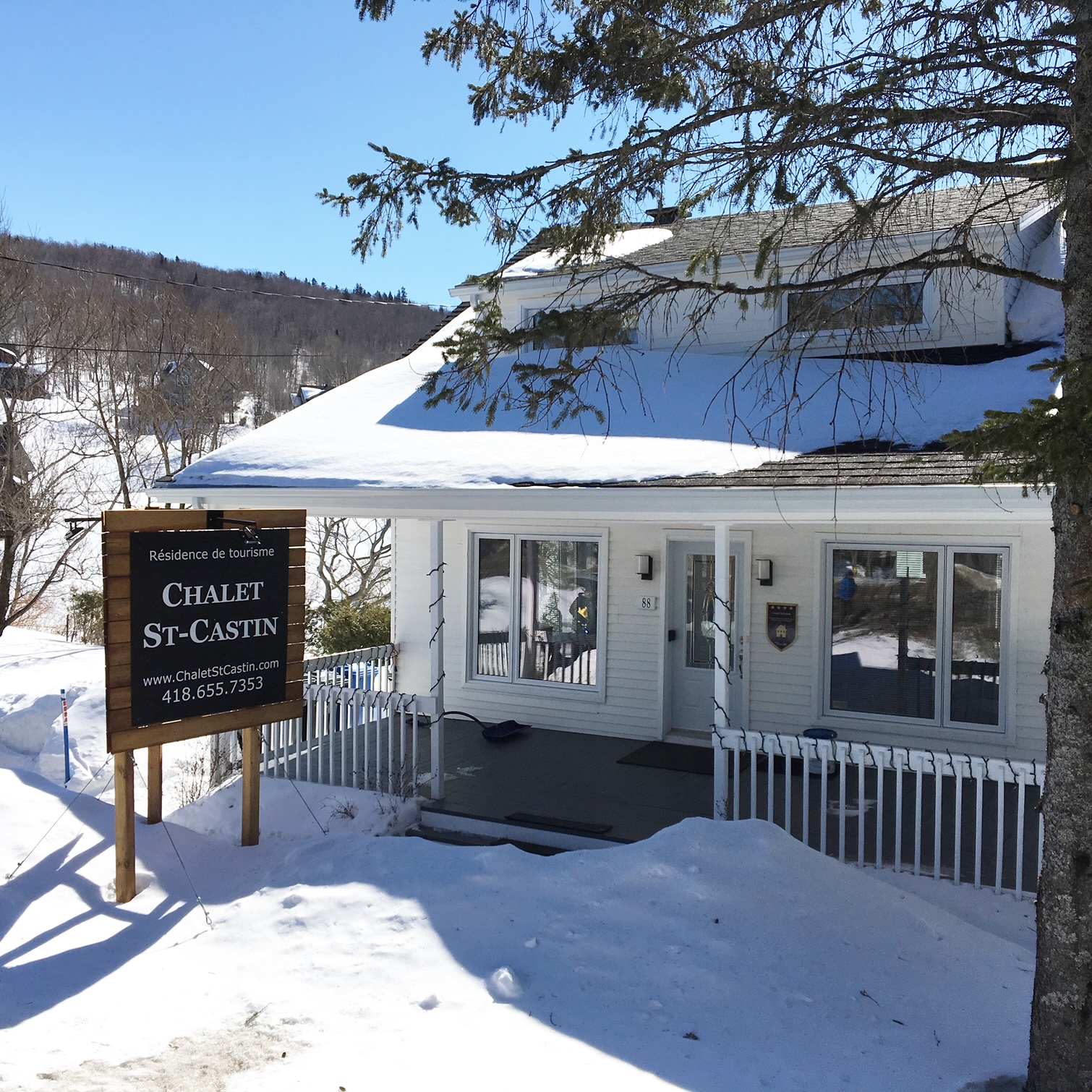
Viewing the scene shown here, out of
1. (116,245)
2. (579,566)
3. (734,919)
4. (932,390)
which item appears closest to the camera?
(734,919)

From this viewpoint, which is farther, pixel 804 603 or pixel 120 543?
pixel 804 603

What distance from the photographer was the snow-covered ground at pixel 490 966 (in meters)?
4.23

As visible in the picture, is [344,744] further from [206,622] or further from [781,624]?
[781,624]

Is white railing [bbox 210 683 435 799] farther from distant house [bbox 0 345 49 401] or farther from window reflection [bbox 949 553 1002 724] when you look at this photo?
distant house [bbox 0 345 49 401]

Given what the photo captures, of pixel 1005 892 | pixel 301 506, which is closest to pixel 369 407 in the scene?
pixel 301 506

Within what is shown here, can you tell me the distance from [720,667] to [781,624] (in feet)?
8.60

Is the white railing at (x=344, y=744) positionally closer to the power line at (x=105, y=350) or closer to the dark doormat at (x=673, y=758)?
the dark doormat at (x=673, y=758)

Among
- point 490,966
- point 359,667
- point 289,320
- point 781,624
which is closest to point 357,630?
point 359,667

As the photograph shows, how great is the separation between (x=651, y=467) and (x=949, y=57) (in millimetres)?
3625

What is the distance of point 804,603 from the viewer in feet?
31.8

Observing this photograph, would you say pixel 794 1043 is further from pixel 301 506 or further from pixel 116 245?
pixel 116 245

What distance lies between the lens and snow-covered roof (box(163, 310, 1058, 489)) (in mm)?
8008

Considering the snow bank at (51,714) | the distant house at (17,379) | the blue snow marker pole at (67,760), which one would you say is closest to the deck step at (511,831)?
the snow bank at (51,714)

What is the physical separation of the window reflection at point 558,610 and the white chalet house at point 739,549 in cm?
3
